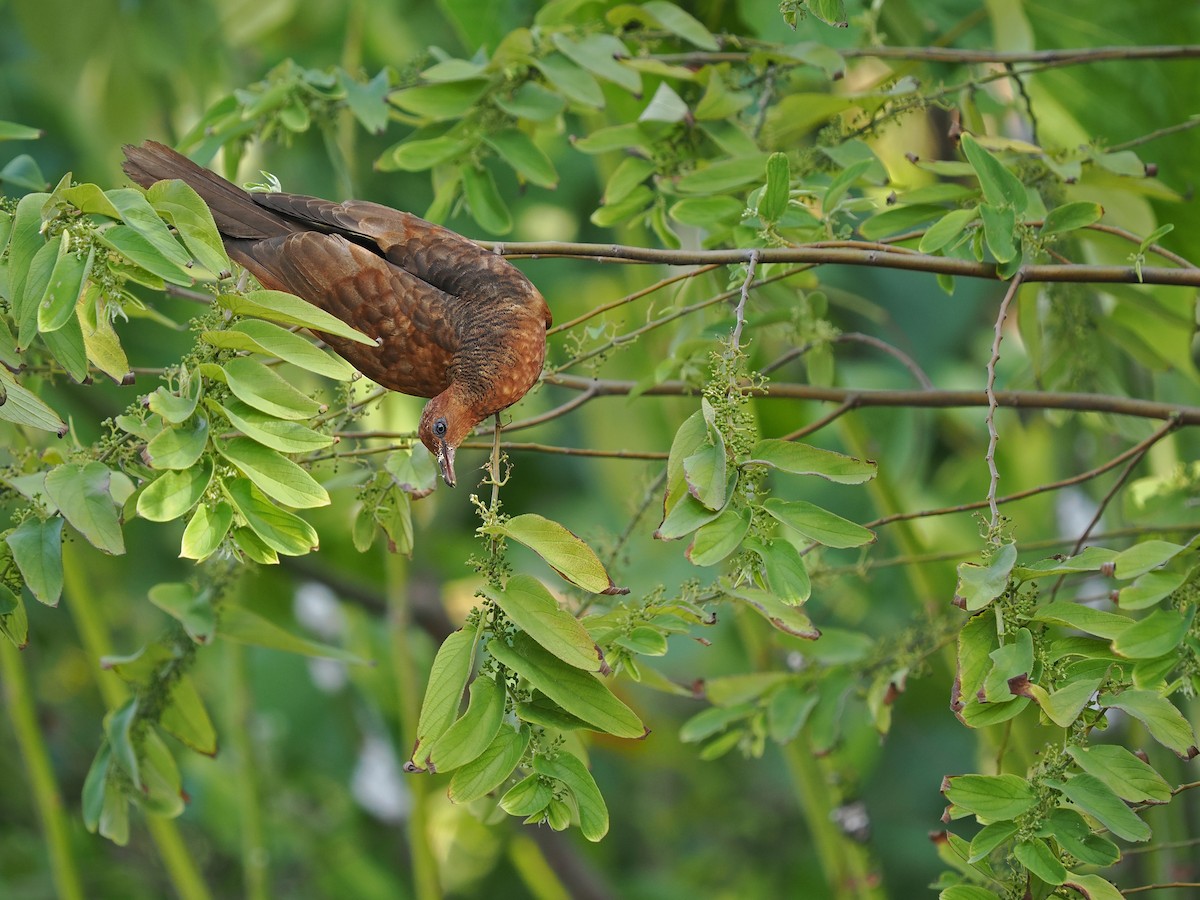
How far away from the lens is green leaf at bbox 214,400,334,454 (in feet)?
2.04

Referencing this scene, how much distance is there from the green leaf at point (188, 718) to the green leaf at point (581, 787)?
0.38 m

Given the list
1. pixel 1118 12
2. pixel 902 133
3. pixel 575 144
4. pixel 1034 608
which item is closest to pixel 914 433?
pixel 902 133

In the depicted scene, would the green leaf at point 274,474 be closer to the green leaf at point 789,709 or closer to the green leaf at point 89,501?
the green leaf at point 89,501

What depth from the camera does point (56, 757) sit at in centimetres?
224

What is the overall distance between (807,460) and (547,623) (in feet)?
0.55


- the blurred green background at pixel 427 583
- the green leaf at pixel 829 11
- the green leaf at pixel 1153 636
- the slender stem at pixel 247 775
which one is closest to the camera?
the green leaf at pixel 1153 636

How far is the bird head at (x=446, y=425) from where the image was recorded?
0.75 meters

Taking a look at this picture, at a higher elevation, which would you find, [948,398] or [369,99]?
[369,99]

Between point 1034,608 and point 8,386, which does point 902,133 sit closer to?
point 1034,608

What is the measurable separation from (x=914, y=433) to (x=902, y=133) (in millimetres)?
521

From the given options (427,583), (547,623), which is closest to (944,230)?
(547,623)

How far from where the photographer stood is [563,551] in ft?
2.13

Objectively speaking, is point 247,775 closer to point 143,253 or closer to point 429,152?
point 429,152

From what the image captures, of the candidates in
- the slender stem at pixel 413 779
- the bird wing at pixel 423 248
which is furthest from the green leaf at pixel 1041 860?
the slender stem at pixel 413 779
